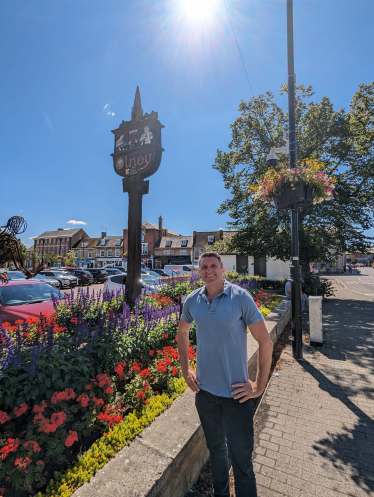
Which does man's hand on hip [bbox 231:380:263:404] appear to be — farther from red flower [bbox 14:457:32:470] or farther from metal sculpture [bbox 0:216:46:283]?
metal sculpture [bbox 0:216:46:283]

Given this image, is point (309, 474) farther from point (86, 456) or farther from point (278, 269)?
point (278, 269)

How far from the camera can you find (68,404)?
237 cm

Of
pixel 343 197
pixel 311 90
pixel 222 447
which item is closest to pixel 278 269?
pixel 343 197

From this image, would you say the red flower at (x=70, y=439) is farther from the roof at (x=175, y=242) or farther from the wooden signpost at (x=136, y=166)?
the roof at (x=175, y=242)

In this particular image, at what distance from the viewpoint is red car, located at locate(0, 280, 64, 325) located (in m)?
5.00

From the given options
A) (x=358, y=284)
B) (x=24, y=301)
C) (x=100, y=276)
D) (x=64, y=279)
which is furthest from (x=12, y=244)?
(x=358, y=284)

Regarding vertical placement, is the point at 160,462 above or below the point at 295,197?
below

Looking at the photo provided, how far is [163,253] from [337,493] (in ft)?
158

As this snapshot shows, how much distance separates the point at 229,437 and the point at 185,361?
Result: 24.8 inches

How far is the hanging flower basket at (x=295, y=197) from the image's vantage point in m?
4.85

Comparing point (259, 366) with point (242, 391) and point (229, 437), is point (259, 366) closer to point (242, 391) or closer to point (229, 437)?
point (242, 391)

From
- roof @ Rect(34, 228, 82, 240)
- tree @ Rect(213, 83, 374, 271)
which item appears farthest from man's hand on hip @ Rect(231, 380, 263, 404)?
roof @ Rect(34, 228, 82, 240)

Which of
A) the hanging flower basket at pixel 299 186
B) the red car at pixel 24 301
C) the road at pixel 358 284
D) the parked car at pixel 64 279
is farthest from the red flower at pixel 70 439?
the parked car at pixel 64 279

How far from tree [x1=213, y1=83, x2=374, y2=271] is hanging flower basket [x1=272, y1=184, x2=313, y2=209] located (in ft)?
24.1
